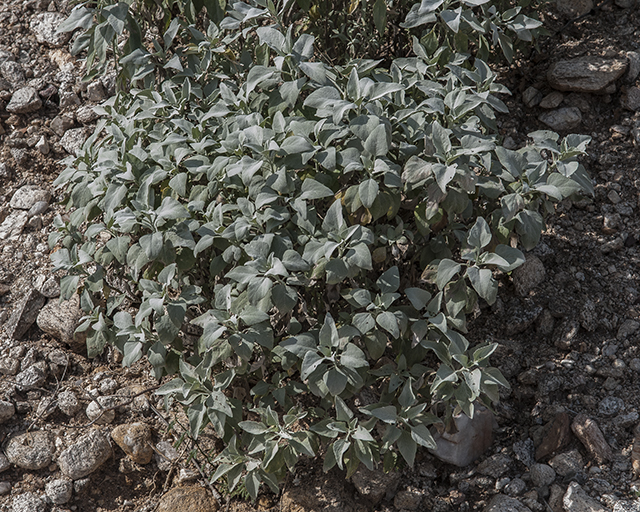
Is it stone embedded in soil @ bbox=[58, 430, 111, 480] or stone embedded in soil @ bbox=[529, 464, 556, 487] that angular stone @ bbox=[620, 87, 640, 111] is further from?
stone embedded in soil @ bbox=[58, 430, 111, 480]

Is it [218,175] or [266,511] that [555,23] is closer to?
[218,175]

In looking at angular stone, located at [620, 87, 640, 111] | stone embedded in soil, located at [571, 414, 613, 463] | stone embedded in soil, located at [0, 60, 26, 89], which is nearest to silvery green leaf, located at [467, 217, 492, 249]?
stone embedded in soil, located at [571, 414, 613, 463]

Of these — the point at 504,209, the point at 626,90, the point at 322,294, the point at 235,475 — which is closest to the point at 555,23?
the point at 626,90

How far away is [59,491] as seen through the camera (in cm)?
271

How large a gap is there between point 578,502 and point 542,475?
0.17m

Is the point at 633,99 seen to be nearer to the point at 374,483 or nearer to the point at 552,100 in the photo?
the point at 552,100

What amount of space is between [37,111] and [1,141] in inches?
10.5

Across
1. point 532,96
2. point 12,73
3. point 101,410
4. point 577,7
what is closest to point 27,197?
point 12,73

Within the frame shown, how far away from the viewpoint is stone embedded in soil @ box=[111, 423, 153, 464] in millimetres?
2822

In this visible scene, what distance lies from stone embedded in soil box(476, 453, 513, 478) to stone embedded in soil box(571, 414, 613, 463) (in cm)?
30

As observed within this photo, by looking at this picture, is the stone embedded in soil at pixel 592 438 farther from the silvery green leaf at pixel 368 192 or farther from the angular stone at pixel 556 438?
the silvery green leaf at pixel 368 192

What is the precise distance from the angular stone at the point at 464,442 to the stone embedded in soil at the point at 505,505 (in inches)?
8.7

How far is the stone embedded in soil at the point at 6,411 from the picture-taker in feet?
9.46

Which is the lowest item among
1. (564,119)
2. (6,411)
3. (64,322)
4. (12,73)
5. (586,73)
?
(6,411)
